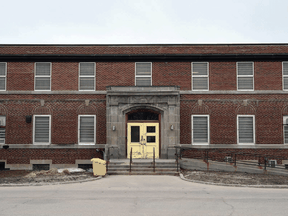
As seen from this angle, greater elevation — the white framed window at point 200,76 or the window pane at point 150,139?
the white framed window at point 200,76

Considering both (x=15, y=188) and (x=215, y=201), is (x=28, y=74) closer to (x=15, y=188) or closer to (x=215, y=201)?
(x=15, y=188)

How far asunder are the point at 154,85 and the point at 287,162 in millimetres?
9927

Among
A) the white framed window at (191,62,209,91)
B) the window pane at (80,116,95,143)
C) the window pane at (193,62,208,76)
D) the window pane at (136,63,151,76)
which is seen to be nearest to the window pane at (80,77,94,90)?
the window pane at (80,116,95,143)

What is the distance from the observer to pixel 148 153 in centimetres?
1881

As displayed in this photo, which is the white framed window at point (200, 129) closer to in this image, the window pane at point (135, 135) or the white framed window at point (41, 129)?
the window pane at point (135, 135)

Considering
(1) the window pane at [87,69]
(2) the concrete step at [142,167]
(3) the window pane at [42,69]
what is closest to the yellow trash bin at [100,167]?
(2) the concrete step at [142,167]

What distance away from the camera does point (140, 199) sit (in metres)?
10.4

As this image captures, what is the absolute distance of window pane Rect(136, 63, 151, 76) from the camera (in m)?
19.8

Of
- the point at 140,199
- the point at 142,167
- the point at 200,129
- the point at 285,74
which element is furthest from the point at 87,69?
the point at 285,74

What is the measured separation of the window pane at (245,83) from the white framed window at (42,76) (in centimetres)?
1260

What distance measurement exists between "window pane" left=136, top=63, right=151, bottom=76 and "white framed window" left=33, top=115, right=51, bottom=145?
6.57 meters

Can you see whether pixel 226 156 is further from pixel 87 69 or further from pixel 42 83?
pixel 42 83

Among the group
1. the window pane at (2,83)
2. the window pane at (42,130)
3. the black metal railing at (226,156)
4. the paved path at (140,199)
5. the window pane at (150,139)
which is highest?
the window pane at (2,83)

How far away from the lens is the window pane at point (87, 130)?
1952 cm
